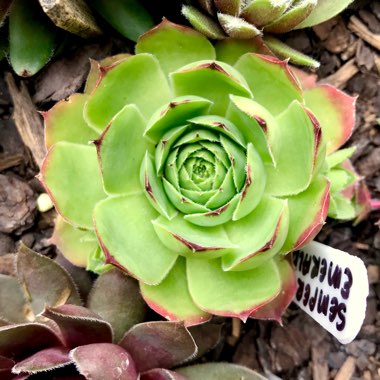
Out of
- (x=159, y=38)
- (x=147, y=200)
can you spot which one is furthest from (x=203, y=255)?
(x=159, y=38)

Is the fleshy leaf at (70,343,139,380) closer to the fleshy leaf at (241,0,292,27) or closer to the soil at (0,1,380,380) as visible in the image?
the soil at (0,1,380,380)

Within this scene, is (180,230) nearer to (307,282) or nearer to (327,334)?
(307,282)

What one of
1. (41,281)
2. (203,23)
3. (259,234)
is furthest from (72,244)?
(203,23)

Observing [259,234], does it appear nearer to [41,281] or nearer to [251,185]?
[251,185]

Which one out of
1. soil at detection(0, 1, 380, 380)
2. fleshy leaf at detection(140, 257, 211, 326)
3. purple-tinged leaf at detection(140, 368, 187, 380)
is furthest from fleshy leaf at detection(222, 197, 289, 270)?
soil at detection(0, 1, 380, 380)

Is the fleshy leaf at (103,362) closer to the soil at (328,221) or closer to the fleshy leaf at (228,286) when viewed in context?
the fleshy leaf at (228,286)
